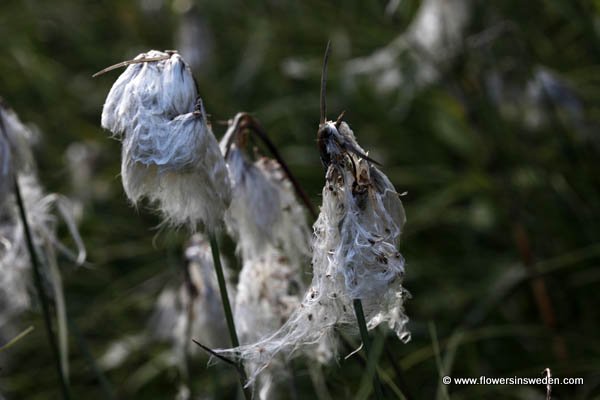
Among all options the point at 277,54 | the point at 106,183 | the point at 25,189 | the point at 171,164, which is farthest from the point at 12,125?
the point at 277,54

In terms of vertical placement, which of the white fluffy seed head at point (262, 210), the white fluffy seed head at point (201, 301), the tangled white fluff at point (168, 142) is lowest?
the white fluffy seed head at point (201, 301)

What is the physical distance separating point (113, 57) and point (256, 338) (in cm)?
222

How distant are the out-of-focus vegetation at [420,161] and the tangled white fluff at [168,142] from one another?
13.9 inches

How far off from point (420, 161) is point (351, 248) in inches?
67.1

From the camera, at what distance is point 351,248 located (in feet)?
2.35

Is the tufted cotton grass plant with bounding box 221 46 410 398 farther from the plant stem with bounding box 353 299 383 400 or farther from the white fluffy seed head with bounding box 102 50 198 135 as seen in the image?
the white fluffy seed head with bounding box 102 50 198 135

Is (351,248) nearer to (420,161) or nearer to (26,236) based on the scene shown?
(26,236)

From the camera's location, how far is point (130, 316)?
2.16 metres

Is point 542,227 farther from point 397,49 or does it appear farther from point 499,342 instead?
point 397,49

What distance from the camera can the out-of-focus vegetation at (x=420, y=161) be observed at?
1.65m

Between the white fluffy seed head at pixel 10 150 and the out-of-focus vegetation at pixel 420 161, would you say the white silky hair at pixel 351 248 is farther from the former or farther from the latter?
the white fluffy seed head at pixel 10 150

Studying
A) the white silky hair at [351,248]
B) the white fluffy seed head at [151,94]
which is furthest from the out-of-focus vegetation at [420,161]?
the white fluffy seed head at [151,94]

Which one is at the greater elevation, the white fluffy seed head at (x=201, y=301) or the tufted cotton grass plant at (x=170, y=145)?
the tufted cotton grass plant at (x=170, y=145)

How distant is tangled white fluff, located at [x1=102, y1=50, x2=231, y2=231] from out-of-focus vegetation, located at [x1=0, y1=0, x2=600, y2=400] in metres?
0.35
